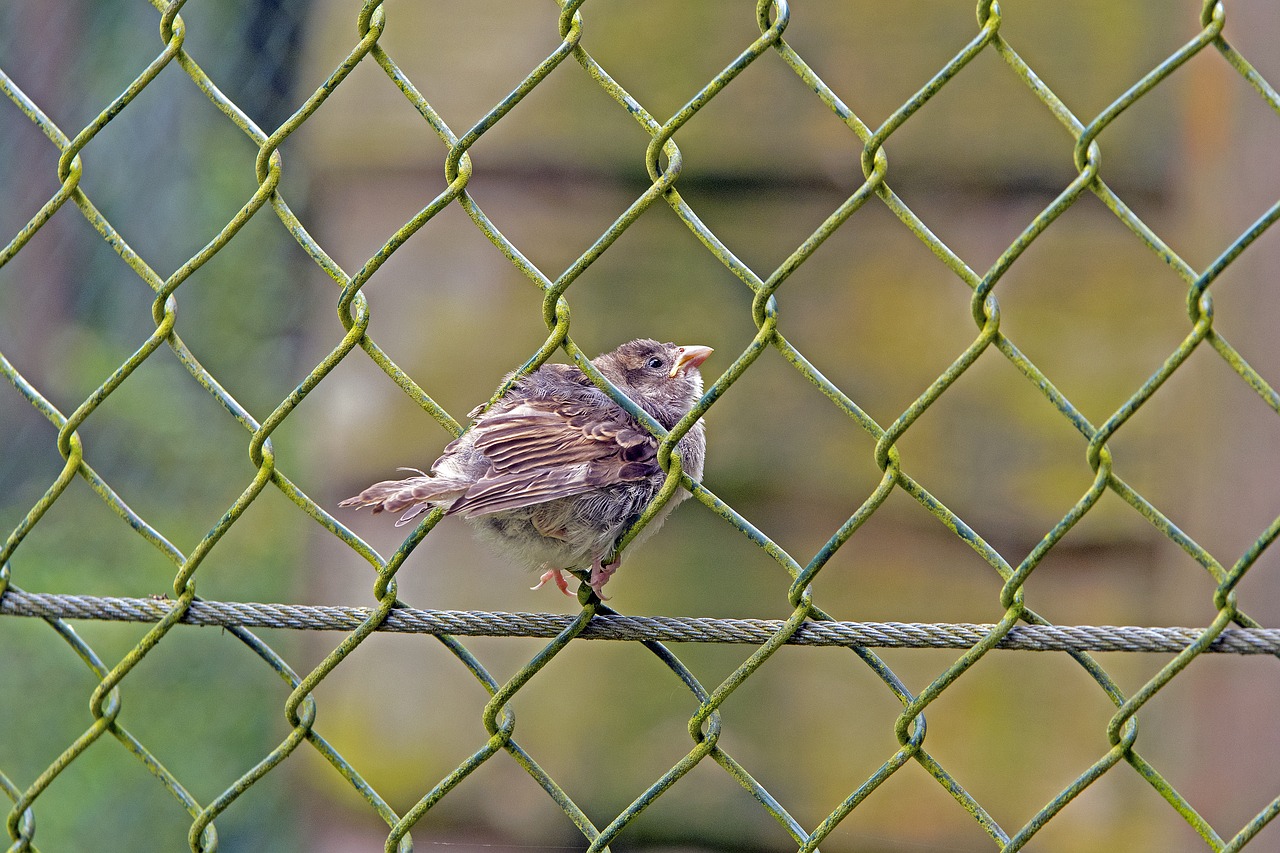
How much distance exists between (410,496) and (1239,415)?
9.46 ft

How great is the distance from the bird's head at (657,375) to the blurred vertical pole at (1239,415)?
1676mm

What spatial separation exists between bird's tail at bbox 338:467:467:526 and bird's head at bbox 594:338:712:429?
114 cm

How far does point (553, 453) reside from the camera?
2598 millimetres

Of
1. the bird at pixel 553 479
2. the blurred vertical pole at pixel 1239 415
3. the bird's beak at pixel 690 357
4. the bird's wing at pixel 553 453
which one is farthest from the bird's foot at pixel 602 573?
the blurred vertical pole at pixel 1239 415

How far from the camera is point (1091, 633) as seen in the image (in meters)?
1.76

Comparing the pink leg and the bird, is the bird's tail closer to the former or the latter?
the bird

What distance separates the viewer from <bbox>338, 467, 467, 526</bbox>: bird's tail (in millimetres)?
2252

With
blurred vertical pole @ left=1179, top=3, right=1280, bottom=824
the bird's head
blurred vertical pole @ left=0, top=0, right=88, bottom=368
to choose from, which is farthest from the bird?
blurred vertical pole @ left=0, top=0, right=88, bottom=368

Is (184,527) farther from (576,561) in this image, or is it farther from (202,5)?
(576,561)

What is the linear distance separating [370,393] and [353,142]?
96cm

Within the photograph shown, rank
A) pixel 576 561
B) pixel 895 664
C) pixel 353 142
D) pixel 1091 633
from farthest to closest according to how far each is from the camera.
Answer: pixel 353 142 < pixel 895 664 < pixel 576 561 < pixel 1091 633

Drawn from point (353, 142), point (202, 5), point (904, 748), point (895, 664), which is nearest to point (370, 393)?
point (353, 142)

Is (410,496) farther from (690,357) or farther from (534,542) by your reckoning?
(690,357)

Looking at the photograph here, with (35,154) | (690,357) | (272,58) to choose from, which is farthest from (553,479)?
(35,154)
